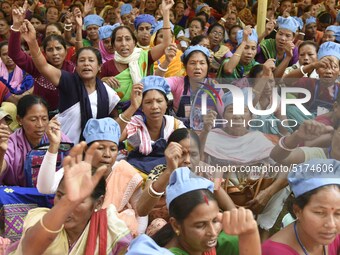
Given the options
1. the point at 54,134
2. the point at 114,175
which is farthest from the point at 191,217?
the point at 114,175

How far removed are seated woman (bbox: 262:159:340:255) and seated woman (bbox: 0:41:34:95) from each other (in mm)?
3497

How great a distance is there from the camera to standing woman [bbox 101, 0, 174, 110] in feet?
16.2

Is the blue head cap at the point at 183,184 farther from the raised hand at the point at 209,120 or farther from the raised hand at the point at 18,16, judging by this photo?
the raised hand at the point at 18,16

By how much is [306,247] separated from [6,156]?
6.08ft

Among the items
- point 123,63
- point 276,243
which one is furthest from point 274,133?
point 123,63

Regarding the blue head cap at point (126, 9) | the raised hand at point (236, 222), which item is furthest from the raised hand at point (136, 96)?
the blue head cap at point (126, 9)

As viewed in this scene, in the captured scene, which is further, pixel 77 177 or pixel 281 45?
pixel 281 45

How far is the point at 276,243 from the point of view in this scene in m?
2.34

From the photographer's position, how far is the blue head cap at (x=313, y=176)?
7.72 feet

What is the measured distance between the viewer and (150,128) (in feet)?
13.5

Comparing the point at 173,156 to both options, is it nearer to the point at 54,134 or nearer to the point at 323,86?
the point at 54,134

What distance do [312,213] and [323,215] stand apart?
0.13 feet

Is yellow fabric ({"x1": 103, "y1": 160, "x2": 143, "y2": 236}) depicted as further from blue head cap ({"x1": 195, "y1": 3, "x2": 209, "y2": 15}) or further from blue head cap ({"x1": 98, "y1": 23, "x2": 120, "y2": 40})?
blue head cap ({"x1": 195, "y1": 3, "x2": 209, "y2": 15})

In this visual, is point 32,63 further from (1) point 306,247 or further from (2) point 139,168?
(1) point 306,247
